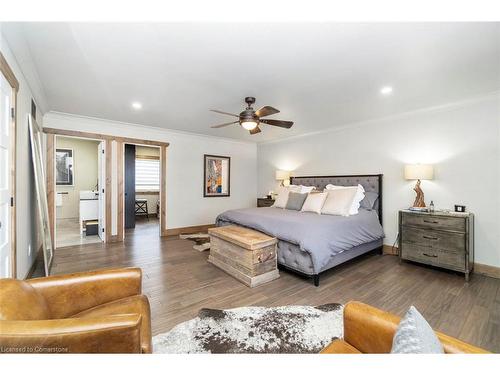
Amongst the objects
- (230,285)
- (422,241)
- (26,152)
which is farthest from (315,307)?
(26,152)

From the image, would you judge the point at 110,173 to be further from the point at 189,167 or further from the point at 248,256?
the point at 248,256

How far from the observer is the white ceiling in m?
1.77

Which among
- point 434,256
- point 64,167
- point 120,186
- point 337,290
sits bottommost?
point 337,290

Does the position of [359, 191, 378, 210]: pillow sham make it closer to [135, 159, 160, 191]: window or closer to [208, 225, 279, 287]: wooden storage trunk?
[208, 225, 279, 287]: wooden storage trunk

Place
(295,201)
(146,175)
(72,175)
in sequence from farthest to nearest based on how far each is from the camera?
(146,175) < (72,175) < (295,201)

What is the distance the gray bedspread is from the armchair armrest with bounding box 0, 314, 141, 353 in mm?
2033

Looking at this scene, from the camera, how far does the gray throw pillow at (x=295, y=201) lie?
Answer: 13.2 feet

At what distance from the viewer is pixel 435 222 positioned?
3.06 metres

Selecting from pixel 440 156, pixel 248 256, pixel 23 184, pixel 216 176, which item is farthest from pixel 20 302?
pixel 216 176

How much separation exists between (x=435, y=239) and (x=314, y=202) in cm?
168

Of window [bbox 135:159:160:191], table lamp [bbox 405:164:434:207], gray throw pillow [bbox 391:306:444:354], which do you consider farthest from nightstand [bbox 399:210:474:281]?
window [bbox 135:159:160:191]

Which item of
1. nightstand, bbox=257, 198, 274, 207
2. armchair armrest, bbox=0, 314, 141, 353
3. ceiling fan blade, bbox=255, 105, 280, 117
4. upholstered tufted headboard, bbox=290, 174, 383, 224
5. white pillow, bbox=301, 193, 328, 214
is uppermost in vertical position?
ceiling fan blade, bbox=255, 105, 280, 117

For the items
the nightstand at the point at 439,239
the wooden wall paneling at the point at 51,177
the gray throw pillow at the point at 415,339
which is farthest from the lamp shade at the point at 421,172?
the wooden wall paneling at the point at 51,177

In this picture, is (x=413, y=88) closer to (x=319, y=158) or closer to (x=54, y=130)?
(x=319, y=158)
